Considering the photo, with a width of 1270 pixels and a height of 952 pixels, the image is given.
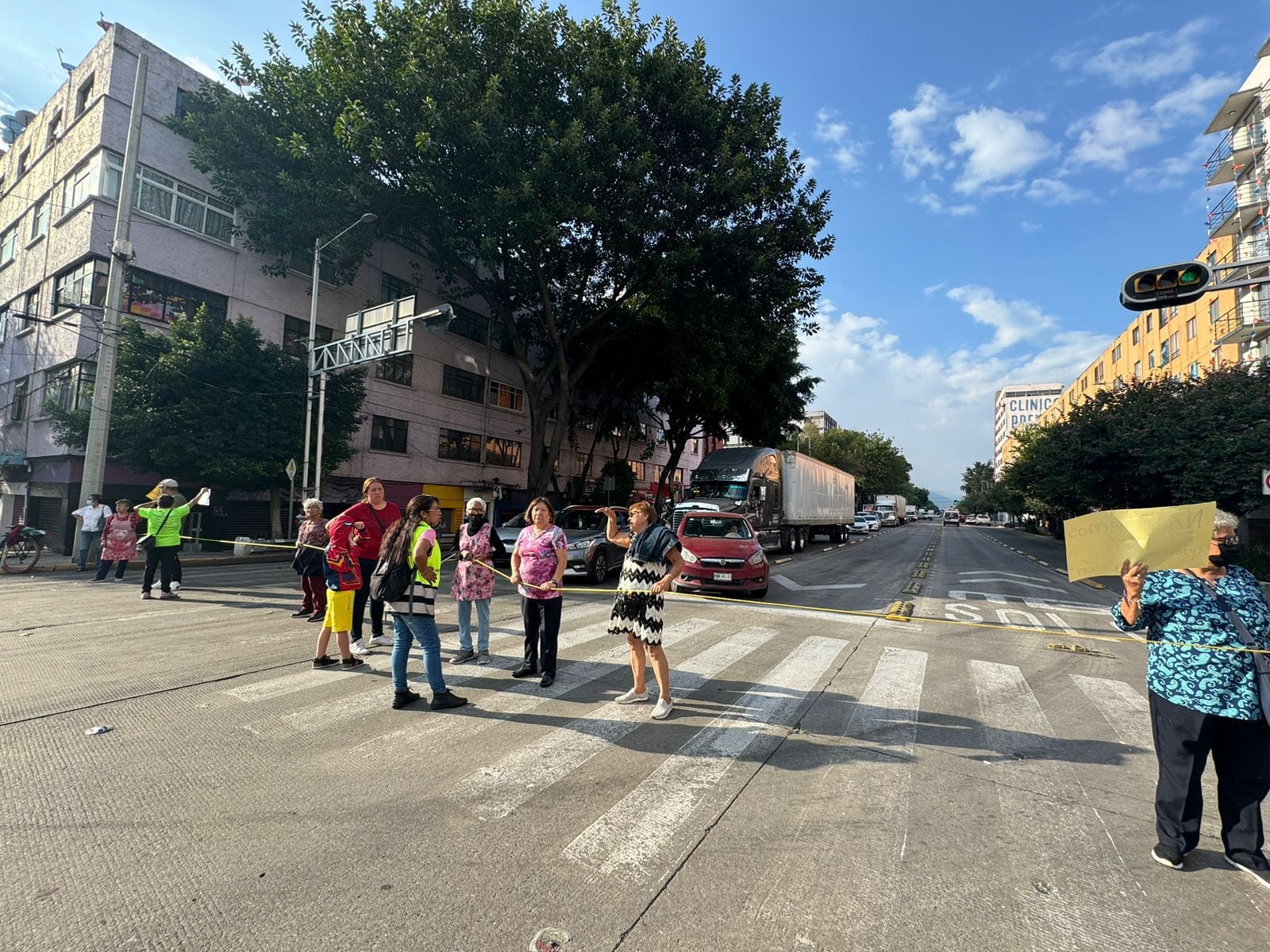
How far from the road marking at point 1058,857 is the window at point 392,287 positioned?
89.6 ft

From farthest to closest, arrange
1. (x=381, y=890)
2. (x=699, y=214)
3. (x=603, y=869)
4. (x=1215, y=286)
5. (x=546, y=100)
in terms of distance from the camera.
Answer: (x=699, y=214), (x=546, y=100), (x=1215, y=286), (x=603, y=869), (x=381, y=890)

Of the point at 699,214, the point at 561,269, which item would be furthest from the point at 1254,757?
the point at 561,269

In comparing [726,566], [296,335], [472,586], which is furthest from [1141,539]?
[296,335]

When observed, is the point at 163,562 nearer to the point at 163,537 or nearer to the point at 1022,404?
the point at 163,537

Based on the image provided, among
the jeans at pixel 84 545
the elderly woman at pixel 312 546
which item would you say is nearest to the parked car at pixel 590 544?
the elderly woman at pixel 312 546

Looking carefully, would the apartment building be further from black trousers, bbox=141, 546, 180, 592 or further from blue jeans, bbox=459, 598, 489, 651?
blue jeans, bbox=459, 598, 489, 651

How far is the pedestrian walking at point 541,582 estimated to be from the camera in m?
5.78

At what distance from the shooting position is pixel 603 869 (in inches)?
111

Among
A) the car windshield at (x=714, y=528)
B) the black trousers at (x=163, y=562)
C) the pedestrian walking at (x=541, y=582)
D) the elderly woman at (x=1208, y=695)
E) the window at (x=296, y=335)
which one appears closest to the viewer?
the elderly woman at (x=1208, y=695)

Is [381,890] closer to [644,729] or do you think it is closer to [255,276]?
[644,729]

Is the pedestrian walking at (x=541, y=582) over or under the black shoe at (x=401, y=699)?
over

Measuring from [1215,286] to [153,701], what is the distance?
13360 mm

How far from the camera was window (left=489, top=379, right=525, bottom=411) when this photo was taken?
3170 cm

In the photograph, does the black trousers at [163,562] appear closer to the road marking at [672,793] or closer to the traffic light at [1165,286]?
the road marking at [672,793]
